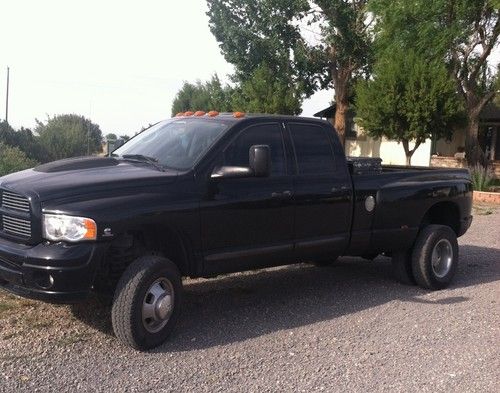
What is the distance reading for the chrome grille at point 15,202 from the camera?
4910 mm

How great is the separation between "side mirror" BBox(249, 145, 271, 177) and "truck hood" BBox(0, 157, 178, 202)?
2.18 ft

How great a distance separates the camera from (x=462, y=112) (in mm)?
22750

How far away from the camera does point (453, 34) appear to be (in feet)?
73.2

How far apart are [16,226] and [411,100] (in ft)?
61.5

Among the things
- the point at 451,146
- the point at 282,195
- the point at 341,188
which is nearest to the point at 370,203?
the point at 341,188

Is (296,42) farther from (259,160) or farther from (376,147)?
(259,160)

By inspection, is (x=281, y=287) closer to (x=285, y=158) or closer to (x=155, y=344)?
(x=285, y=158)

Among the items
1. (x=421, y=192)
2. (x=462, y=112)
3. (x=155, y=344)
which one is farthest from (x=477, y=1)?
(x=155, y=344)

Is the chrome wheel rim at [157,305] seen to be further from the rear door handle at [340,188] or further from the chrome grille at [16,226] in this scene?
Answer: the rear door handle at [340,188]

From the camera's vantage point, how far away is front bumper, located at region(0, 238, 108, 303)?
470cm

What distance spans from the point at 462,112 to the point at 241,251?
18.8 m

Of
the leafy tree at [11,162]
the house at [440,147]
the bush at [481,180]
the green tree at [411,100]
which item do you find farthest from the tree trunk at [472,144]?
the leafy tree at [11,162]

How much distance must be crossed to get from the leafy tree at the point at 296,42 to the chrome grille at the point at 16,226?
25901 millimetres

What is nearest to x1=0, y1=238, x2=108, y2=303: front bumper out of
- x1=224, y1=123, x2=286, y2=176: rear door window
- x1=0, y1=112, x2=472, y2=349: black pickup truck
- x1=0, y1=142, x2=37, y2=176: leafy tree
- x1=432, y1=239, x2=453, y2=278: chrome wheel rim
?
x1=0, y1=112, x2=472, y2=349: black pickup truck
